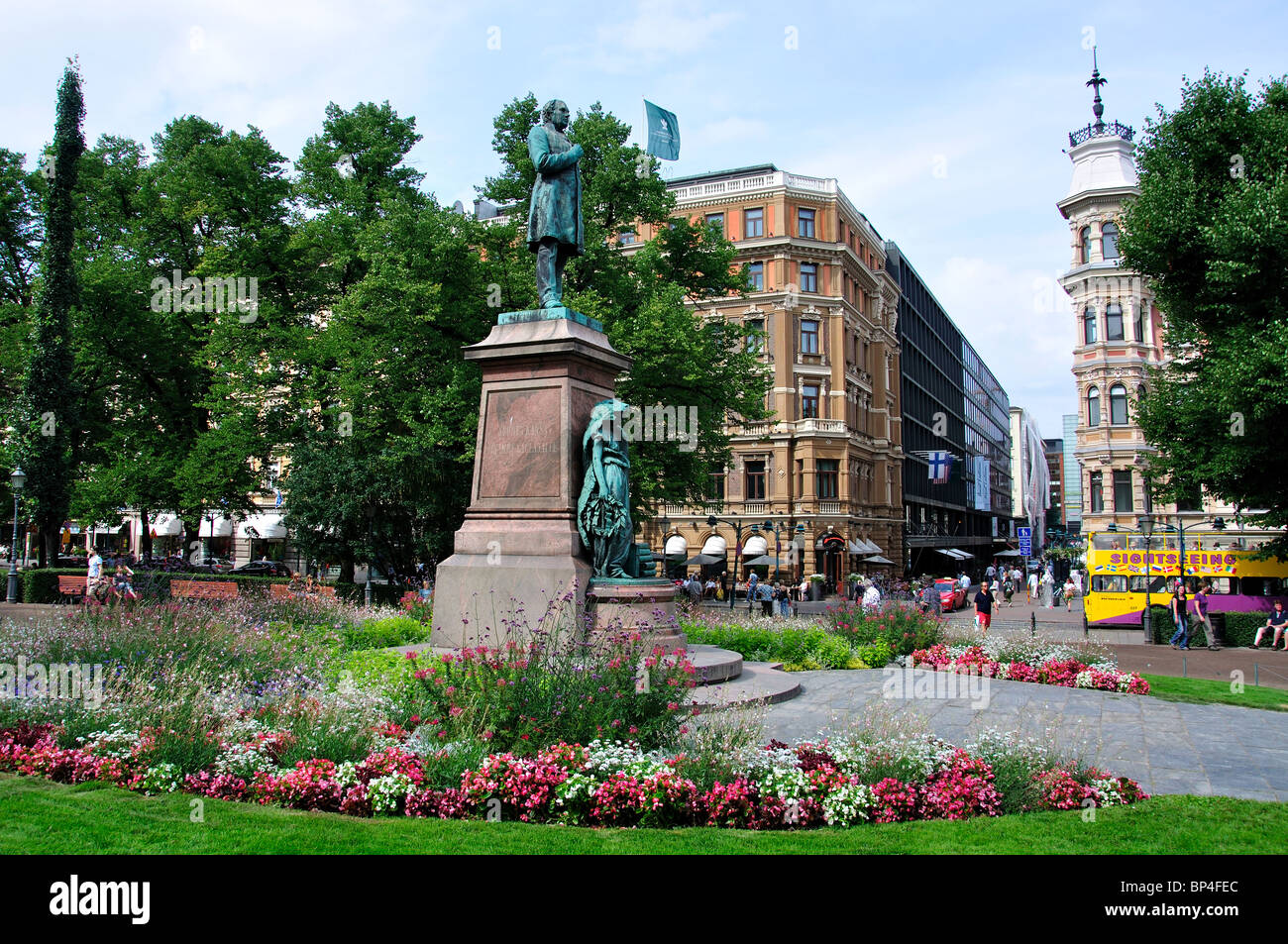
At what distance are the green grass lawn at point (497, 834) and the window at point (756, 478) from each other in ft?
151

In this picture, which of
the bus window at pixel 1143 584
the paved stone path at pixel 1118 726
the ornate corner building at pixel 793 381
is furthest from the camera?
the ornate corner building at pixel 793 381

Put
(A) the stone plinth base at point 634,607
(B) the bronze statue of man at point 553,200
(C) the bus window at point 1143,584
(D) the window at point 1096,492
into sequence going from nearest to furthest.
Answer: (A) the stone plinth base at point 634,607, (B) the bronze statue of man at point 553,200, (C) the bus window at point 1143,584, (D) the window at point 1096,492

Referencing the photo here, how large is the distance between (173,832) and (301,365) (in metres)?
26.3

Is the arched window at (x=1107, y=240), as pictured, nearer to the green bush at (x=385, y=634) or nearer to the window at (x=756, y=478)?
the window at (x=756, y=478)

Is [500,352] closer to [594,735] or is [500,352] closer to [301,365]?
[594,735]

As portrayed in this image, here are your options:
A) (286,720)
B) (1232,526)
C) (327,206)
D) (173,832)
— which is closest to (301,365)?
(327,206)

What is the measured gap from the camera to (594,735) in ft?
23.7

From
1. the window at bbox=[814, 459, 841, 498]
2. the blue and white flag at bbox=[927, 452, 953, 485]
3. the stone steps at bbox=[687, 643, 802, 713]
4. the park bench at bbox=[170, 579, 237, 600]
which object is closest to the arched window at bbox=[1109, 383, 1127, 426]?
the blue and white flag at bbox=[927, 452, 953, 485]

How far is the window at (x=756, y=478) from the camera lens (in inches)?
2068

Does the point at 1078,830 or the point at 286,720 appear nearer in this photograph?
the point at 1078,830

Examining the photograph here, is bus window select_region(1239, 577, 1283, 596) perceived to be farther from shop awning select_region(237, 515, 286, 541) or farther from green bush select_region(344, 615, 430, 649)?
shop awning select_region(237, 515, 286, 541)

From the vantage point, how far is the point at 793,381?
174ft

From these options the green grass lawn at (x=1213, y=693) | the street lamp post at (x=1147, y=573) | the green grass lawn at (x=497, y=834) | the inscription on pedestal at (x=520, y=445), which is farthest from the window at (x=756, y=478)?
the green grass lawn at (x=497, y=834)

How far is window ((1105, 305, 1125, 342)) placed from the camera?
48.6 metres
